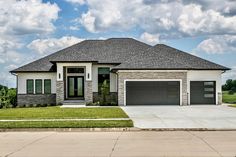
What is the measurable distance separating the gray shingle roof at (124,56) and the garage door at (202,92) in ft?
4.68

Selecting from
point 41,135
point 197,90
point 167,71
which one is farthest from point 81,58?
point 41,135

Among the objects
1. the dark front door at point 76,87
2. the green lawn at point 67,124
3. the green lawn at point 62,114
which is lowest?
the green lawn at point 67,124

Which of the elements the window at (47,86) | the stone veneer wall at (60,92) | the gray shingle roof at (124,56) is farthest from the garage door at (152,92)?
the window at (47,86)

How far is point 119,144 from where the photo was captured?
13.8 metres

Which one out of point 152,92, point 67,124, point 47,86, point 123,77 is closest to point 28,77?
point 47,86

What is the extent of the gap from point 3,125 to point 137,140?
750 centimetres

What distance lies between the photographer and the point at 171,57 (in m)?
38.2

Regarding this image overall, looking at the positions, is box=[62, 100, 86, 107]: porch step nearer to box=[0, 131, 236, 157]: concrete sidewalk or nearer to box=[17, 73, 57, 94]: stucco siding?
box=[17, 73, 57, 94]: stucco siding

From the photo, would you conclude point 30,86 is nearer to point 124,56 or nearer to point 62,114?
point 124,56

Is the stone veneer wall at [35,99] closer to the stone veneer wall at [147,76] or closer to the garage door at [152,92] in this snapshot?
the stone veneer wall at [147,76]

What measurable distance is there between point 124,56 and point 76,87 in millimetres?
5527

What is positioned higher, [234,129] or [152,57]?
[152,57]

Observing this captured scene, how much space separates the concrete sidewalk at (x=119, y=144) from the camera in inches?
465

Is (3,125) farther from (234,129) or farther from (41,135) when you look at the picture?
(234,129)
